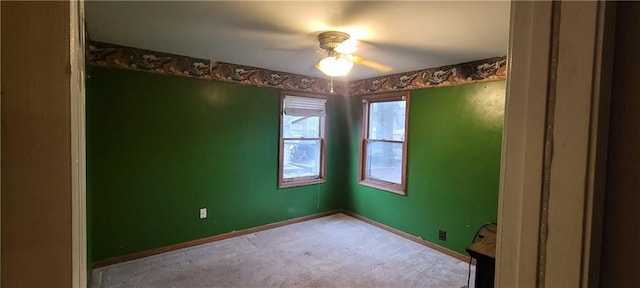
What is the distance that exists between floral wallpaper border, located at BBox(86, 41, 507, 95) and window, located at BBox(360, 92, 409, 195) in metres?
0.20

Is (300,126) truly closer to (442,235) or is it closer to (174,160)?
(174,160)

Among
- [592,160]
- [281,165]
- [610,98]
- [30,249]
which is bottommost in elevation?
[281,165]

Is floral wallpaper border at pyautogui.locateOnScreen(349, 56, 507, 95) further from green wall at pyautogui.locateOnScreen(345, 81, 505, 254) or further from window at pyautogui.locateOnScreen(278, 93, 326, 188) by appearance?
window at pyautogui.locateOnScreen(278, 93, 326, 188)

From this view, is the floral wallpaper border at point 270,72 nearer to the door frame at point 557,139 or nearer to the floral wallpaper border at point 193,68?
the floral wallpaper border at point 193,68

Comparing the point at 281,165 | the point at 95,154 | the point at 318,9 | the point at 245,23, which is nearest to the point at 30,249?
the point at 318,9

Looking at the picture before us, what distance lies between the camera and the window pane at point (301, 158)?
446cm

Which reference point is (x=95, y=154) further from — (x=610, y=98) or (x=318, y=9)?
(x=610, y=98)

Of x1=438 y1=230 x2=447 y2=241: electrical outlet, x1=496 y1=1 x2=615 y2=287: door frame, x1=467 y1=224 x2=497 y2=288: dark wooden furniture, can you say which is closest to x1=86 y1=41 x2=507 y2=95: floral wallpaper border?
x1=438 y1=230 x2=447 y2=241: electrical outlet

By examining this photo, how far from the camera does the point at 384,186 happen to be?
446 cm

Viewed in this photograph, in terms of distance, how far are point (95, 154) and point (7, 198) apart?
10.5ft

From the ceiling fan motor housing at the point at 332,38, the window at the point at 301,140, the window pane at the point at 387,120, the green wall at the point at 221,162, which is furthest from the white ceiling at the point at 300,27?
the window at the point at 301,140

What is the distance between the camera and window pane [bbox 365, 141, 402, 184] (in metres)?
4.35

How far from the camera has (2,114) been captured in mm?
355

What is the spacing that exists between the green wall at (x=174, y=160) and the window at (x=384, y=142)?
1275 millimetres
